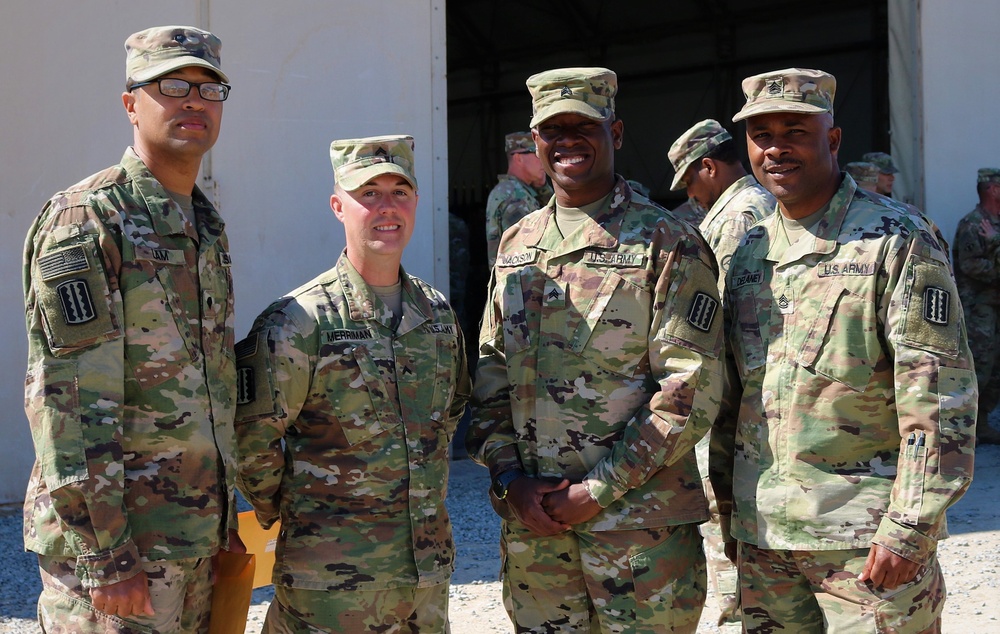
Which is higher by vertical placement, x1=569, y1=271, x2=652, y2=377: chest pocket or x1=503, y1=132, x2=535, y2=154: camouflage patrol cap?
x1=503, y1=132, x2=535, y2=154: camouflage patrol cap

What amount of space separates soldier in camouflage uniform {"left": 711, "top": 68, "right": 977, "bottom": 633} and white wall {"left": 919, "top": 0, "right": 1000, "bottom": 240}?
7310 mm

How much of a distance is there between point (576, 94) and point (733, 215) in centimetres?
201

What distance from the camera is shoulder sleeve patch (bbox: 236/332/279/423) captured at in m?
3.31

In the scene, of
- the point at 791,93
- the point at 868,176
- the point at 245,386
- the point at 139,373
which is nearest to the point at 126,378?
the point at 139,373

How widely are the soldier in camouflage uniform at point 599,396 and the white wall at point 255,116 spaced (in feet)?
14.2

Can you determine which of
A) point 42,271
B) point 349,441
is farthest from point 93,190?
point 349,441

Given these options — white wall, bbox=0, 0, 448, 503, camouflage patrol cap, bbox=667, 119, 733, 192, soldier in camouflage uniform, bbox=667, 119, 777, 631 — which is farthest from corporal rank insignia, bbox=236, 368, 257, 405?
white wall, bbox=0, 0, 448, 503

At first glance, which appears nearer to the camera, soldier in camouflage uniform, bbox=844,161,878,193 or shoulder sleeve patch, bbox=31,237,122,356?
shoulder sleeve patch, bbox=31,237,122,356

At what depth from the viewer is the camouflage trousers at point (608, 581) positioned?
335cm

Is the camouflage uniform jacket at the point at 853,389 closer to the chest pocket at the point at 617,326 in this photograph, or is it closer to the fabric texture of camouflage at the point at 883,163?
the chest pocket at the point at 617,326

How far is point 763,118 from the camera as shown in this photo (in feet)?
11.3

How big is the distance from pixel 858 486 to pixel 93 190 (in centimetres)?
238

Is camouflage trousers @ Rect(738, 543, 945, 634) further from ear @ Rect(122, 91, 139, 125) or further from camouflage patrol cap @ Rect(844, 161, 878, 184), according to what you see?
camouflage patrol cap @ Rect(844, 161, 878, 184)

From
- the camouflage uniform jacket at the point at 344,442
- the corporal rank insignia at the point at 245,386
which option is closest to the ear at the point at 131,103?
the camouflage uniform jacket at the point at 344,442
